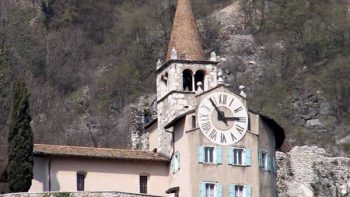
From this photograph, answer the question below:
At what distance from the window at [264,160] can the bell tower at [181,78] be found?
13.2 ft

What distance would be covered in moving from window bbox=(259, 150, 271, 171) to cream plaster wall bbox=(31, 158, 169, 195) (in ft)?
15.5

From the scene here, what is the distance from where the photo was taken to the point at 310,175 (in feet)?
317

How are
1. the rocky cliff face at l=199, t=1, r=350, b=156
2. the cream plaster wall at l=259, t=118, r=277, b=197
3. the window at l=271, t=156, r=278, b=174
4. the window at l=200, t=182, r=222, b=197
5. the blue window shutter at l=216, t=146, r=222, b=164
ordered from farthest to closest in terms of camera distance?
1. the rocky cliff face at l=199, t=1, r=350, b=156
2. the window at l=271, t=156, r=278, b=174
3. the cream plaster wall at l=259, t=118, r=277, b=197
4. the blue window shutter at l=216, t=146, r=222, b=164
5. the window at l=200, t=182, r=222, b=197

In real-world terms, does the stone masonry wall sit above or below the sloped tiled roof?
above

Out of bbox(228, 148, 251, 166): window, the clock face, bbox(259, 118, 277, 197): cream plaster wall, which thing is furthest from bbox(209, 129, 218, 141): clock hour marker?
bbox(259, 118, 277, 197): cream plaster wall

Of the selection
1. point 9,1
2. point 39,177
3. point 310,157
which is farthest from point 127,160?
point 9,1

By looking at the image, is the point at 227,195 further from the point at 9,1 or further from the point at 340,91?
the point at 9,1

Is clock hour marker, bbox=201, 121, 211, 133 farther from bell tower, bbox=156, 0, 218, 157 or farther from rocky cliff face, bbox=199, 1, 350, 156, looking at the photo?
rocky cliff face, bbox=199, 1, 350, 156

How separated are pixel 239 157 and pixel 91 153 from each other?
716 cm

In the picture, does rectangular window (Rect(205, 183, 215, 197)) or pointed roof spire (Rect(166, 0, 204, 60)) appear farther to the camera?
pointed roof spire (Rect(166, 0, 204, 60))

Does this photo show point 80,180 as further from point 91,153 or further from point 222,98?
point 222,98

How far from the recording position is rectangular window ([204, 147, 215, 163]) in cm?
8431

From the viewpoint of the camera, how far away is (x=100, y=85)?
134 m

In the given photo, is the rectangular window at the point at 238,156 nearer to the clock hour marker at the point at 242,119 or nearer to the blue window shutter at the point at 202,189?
the clock hour marker at the point at 242,119
